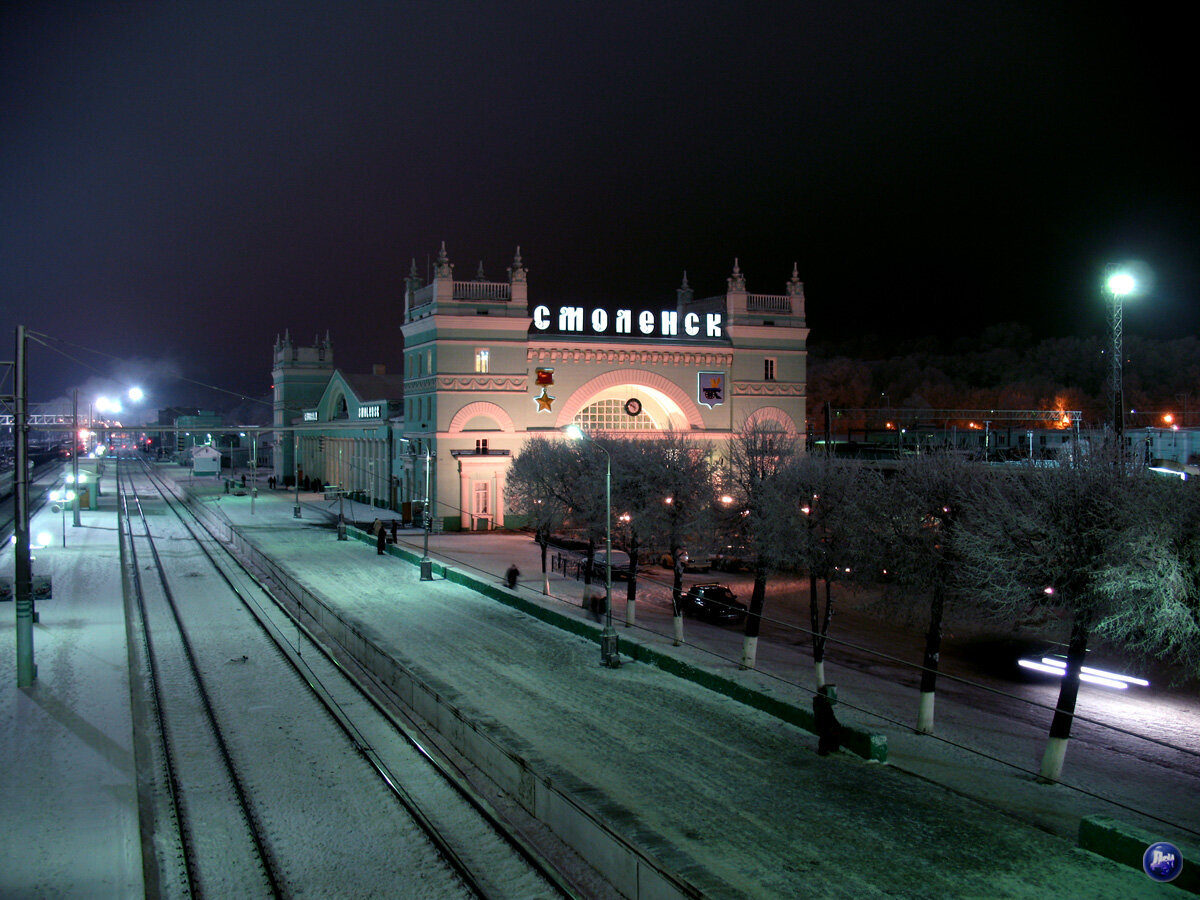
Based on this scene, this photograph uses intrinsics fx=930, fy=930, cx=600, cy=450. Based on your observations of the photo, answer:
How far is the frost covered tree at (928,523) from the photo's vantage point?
21.2m

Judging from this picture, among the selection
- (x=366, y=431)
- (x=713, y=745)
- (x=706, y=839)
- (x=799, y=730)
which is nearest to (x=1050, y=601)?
(x=799, y=730)

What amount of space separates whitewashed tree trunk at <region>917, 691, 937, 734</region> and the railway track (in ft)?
32.8

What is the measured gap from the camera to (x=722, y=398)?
58469mm

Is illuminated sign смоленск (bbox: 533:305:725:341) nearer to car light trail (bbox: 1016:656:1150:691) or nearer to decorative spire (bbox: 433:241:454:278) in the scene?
decorative spire (bbox: 433:241:454:278)

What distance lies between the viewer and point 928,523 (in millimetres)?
22422

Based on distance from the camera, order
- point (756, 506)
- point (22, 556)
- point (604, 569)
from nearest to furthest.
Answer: point (22, 556)
point (756, 506)
point (604, 569)

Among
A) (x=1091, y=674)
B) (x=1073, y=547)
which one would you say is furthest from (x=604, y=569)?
(x=1073, y=547)

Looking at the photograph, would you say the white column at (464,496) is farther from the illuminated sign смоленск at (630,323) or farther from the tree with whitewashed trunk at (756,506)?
the tree with whitewashed trunk at (756,506)

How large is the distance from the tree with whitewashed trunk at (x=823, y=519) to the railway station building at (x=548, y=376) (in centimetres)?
2405

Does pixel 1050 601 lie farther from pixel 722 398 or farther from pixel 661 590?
pixel 722 398

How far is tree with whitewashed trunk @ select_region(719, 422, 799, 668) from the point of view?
25672 millimetres

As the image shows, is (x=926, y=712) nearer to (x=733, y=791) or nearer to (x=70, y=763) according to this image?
(x=733, y=791)

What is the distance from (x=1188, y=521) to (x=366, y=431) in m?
61.2

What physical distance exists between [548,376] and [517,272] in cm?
644
